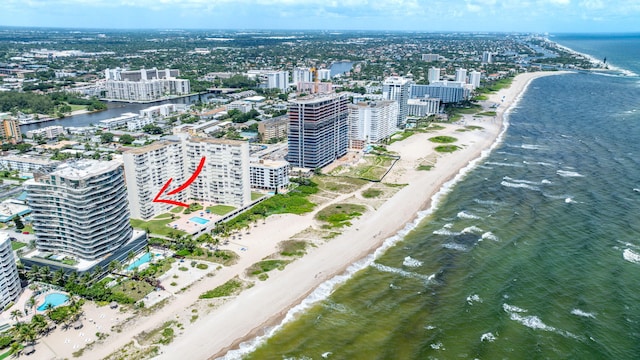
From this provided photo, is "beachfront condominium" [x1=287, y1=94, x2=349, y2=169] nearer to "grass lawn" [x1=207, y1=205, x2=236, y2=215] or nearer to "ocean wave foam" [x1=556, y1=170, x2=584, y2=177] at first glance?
"grass lawn" [x1=207, y1=205, x2=236, y2=215]

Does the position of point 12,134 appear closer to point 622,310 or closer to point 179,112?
point 179,112

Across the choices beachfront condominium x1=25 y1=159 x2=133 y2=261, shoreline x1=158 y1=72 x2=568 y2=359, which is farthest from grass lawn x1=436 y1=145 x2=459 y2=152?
beachfront condominium x1=25 y1=159 x2=133 y2=261

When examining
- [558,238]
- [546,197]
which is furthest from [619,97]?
A: [558,238]

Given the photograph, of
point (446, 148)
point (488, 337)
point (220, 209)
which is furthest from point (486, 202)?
point (220, 209)

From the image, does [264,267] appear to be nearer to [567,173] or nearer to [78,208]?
[78,208]

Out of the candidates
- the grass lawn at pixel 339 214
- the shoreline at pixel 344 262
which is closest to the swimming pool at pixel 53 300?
the shoreline at pixel 344 262

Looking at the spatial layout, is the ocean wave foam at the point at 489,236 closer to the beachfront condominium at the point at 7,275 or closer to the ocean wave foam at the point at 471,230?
the ocean wave foam at the point at 471,230
